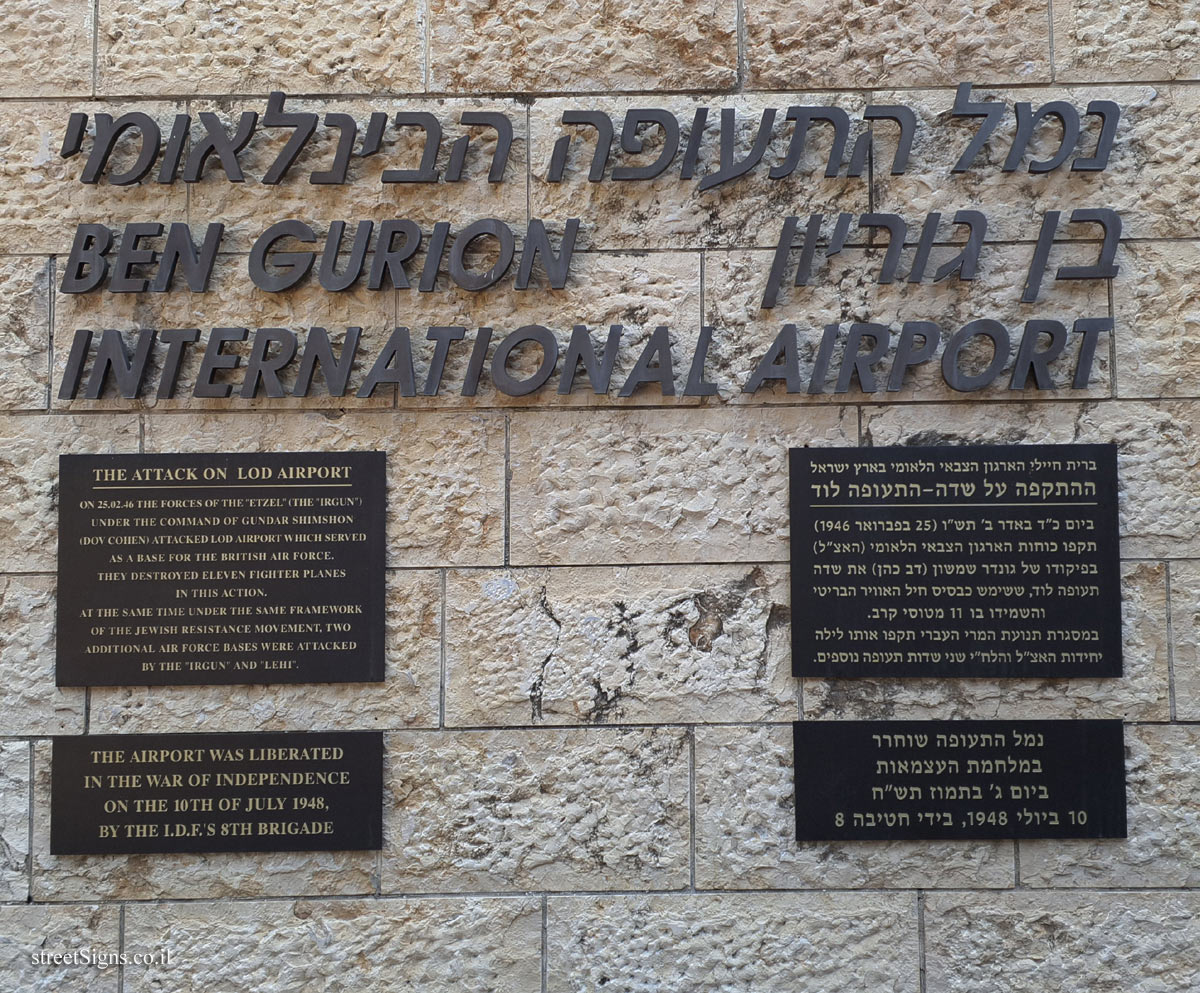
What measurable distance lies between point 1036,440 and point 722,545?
4.00 ft

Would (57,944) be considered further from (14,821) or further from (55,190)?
(55,190)

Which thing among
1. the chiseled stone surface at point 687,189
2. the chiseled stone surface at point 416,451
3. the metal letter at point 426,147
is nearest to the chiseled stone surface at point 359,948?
the chiseled stone surface at point 416,451

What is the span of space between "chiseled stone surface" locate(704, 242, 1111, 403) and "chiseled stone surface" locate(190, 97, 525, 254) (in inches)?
34.6

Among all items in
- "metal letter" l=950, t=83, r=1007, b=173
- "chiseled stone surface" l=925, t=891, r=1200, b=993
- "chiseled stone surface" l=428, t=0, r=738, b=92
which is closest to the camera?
"chiseled stone surface" l=925, t=891, r=1200, b=993

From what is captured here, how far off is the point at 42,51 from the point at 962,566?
155 inches

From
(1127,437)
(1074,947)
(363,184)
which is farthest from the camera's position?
(363,184)

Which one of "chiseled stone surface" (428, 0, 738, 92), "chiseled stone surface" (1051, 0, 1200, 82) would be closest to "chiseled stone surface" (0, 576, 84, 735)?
"chiseled stone surface" (428, 0, 738, 92)

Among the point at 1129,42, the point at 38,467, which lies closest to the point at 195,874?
the point at 38,467

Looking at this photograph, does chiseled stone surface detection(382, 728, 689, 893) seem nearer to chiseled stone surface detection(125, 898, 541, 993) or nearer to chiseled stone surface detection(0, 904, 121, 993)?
chiseled stone surface detection(125, 898, 541, 993)

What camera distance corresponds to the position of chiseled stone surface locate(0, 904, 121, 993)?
Answer: 144 inches

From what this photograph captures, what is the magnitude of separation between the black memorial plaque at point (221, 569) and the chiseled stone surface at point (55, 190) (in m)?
0.89

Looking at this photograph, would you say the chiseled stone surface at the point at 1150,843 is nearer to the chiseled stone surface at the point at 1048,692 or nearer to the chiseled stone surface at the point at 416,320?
the chiseled stone surface at the point at 1048,692

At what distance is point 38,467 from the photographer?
3770 mm

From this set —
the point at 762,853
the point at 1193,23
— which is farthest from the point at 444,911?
the point at 1193,23
